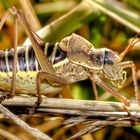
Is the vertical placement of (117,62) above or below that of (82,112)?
above

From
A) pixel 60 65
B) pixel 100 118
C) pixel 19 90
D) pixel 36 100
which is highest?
pixel 60 65

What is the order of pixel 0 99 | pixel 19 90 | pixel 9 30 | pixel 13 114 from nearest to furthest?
pixel 13 114, pixel 0 99, pixel 19 90, pixel 9 30

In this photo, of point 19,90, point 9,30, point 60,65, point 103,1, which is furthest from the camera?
point 9,30

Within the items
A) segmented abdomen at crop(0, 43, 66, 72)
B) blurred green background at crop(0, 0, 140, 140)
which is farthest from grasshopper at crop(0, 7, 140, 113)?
blurred green background at crop(0, 0, 140, 140)

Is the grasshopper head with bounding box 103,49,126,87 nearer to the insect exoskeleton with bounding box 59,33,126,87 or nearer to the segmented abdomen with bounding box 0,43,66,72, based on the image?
the insect exoskeleton with bounding box 59,33,126,87

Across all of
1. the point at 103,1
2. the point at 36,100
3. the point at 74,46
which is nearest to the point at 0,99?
the point at 36,100

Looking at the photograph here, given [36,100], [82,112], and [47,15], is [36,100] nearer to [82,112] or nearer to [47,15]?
[82,112]

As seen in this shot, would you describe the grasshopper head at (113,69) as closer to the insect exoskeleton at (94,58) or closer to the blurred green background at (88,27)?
the insect exoskeleton at (94,58)

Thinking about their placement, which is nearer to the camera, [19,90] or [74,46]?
[19,90]

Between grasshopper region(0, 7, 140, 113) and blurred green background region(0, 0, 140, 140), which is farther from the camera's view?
blurred green background region(0, 0, 140, 140)
